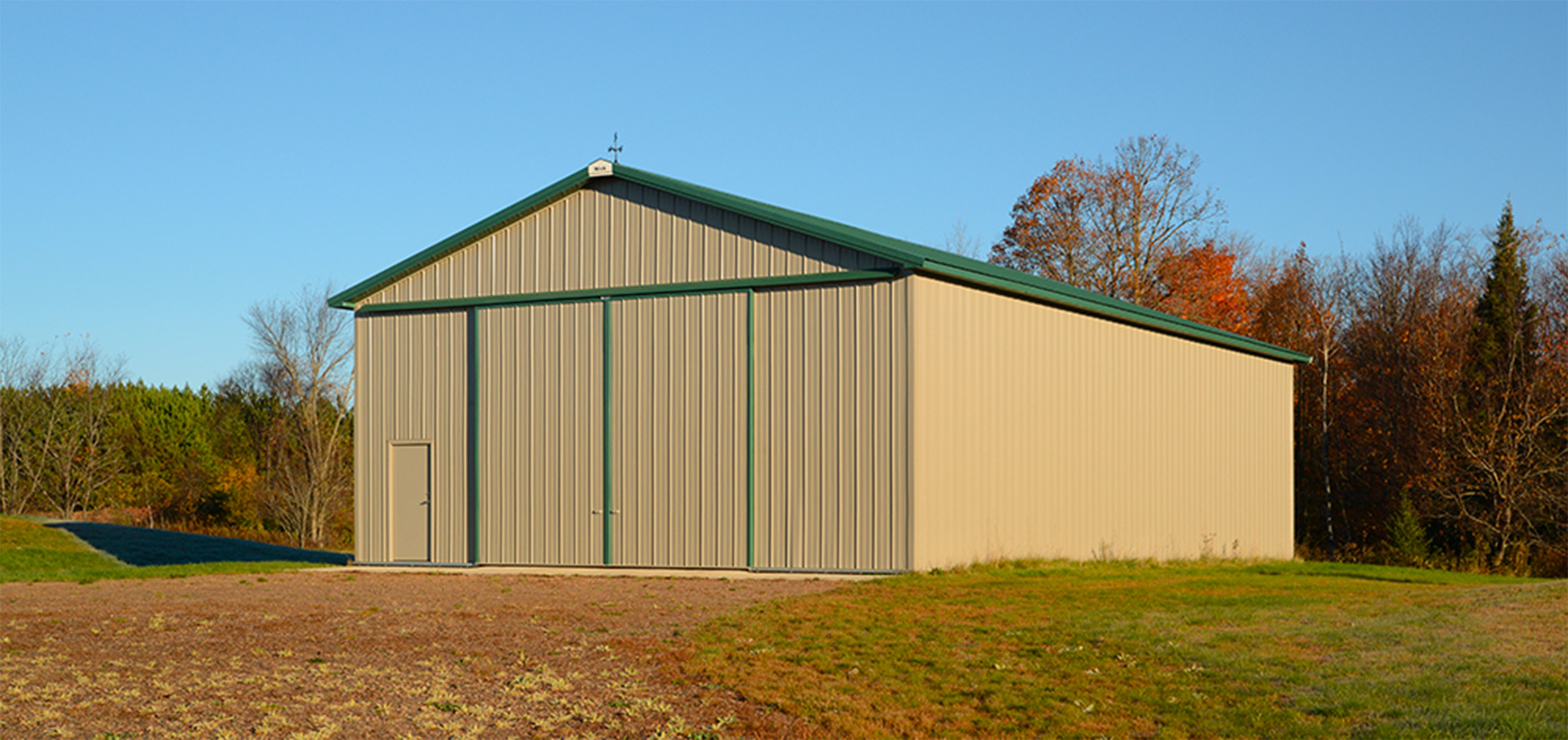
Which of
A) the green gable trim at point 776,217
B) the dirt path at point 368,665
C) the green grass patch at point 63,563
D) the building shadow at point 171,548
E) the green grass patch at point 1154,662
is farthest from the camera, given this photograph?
the building shadow at point 171,548

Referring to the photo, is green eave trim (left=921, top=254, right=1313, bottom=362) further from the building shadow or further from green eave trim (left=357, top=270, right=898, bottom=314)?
the building shadow

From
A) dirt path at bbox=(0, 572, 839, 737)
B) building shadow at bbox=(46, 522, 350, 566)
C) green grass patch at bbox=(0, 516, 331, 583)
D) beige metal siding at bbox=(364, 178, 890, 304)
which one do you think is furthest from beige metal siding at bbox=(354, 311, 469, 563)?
building shadow at bbox=(46, 522, 350, 566)

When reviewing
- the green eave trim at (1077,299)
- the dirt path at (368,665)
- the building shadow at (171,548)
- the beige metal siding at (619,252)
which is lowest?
the building shadow at (171,548)

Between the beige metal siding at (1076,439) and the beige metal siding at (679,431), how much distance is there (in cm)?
284

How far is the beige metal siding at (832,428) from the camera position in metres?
18.0

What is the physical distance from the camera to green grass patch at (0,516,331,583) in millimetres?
20641

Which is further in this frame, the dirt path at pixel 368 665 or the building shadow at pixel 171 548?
the building shadow at pixel 171 548

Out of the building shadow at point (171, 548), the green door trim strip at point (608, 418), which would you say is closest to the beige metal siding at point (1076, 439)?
the green door trim strip at point (608, 418)

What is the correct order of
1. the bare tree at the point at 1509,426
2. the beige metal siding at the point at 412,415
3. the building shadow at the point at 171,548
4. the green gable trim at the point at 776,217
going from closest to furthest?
the green gable trim at the point at 776,217 → the beige metal siding at the point at 412,415 → the building shadow at the point at 171,548 → the bare tree at the point at 1509,426

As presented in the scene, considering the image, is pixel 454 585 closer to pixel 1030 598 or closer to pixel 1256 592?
pixel 1030 598

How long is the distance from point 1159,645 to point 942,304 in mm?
8644

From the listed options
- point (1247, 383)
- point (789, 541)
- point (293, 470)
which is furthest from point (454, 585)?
point (293, 470)

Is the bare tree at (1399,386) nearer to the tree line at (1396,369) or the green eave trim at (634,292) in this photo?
the tree line at (1396,369)

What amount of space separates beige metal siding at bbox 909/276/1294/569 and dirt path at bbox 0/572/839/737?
11.5ft
